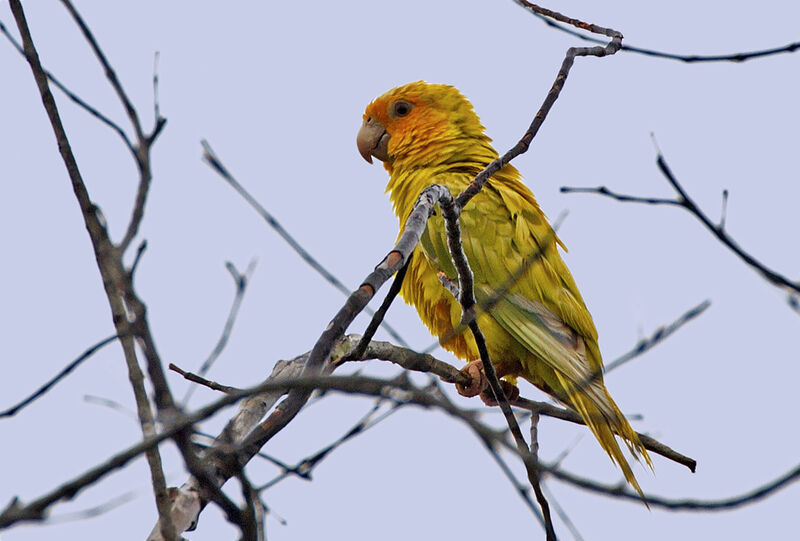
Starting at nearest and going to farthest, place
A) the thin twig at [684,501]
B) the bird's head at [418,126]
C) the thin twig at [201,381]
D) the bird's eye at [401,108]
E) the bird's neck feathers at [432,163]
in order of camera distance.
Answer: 1. the thin twig at [684,501]
2. the thin twig at [201,381]
3. the bird's neck feathers at [432,163]
4. the bird's head at [418,126]
5. the bird's eye at [401,108]

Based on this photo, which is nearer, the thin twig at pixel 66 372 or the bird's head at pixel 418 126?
the thin twig at pixel 66 372

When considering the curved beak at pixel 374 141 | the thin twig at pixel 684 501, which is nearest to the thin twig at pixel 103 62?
the thin twig at pixel 684 501

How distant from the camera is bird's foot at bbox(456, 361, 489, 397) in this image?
4809 millimetres

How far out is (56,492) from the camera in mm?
1386

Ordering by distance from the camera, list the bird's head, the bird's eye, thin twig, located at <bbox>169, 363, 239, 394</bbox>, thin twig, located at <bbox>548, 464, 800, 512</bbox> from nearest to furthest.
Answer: thin twig, located at <bbox>548, 464, 800, 512</bbox>
thin twig, located at <bbox>169, 363, 239, 394</bbox>
the bird's head
the bird's eye

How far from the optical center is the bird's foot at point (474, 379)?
4809 millimetres

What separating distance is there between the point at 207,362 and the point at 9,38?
980mm

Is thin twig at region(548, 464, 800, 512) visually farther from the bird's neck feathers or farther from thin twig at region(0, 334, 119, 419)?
the bird's neck feathers

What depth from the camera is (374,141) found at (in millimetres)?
6793

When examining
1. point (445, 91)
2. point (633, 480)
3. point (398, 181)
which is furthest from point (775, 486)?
point (445, 91)

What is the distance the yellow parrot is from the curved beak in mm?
590

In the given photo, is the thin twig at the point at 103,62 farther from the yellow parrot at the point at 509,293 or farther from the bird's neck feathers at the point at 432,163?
the bird's neck feathers at the point at 432,163

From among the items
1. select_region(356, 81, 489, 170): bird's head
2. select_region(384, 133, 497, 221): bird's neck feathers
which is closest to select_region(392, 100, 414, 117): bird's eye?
select_region(356, 81, 489, 170): bird's head

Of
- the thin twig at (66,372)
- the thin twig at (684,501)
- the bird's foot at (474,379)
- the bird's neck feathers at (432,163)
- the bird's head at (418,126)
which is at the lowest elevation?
the thin twig at (684,501)
